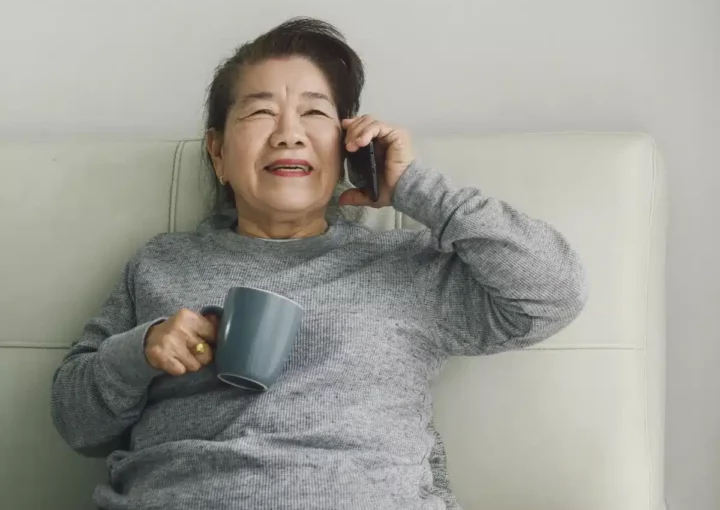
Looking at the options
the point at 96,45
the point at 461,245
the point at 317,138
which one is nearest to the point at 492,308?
the point at 461,245

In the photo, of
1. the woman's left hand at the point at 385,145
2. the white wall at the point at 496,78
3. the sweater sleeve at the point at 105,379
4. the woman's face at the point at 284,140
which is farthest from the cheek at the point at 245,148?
the white wall at the point at 496,78

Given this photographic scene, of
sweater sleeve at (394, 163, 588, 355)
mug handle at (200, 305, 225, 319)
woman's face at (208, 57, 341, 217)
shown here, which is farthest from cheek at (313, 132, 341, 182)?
mug handle at (200, 305, 225, 319)

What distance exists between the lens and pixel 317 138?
43.6 inches

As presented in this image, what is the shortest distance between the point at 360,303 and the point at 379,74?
55 cm

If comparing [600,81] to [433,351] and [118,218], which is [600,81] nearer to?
[433,351]

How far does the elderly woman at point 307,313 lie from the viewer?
922 millimetres

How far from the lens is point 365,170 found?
109 centimetres

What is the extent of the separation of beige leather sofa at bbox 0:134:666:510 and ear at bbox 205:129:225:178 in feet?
0.23

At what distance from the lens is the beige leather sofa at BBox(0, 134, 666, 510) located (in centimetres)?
112

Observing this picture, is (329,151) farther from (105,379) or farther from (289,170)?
(105,379)

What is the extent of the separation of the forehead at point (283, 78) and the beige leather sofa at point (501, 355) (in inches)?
7.8

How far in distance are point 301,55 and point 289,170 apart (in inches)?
7.0

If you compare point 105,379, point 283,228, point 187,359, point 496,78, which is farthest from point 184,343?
point 496,78

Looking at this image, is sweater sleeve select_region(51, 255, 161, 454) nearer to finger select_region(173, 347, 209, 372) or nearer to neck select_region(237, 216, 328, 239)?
finger select_region(173, 347, 209, 372)
